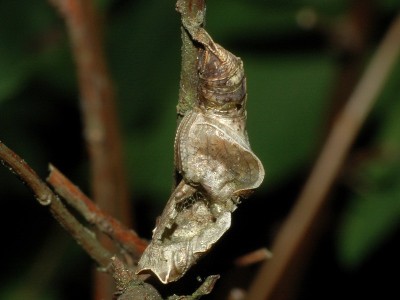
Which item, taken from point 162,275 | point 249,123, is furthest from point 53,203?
point 249,123

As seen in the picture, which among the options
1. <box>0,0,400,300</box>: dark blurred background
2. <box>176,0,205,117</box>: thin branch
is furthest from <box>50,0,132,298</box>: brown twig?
<box>176,0,205,117</box>: thin branch

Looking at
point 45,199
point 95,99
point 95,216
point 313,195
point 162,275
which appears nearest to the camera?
point 162,275

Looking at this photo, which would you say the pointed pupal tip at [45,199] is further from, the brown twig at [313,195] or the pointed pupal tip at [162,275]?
the brown twig at [313,195]

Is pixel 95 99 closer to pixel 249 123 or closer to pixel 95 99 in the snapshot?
pixel 95 99

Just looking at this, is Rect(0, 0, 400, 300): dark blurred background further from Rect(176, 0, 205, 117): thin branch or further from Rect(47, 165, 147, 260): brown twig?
Rect(176, 0, 205, 117): thin branch

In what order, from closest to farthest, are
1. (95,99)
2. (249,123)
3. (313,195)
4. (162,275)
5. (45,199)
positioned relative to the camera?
(162,275)
(45,199)
(95,99)
(313,195)
(249,123)

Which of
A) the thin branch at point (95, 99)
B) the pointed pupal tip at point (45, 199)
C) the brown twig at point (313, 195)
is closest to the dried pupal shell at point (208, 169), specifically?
the pointed pupal tip at point (45, 199)
